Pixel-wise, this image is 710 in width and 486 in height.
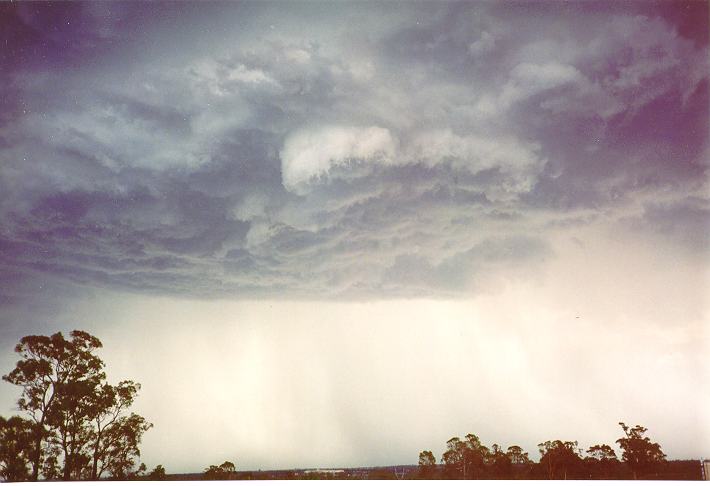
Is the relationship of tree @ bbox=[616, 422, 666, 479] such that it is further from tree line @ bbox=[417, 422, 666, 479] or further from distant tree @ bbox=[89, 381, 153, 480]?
distant tree @ bbox=[89, 381, 153, 480]

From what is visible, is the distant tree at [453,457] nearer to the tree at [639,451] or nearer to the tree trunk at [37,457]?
the tree at [639,451]

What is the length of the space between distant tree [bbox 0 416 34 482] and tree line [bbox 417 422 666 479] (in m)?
7.45

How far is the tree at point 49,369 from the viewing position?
12.1 meters

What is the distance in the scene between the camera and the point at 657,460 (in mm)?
11156

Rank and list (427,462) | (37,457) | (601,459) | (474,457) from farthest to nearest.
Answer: (37,457)
(427,462)
(474,457)
(601,459)

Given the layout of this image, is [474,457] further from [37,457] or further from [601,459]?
[37,457]

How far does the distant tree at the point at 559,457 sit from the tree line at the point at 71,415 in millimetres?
7598

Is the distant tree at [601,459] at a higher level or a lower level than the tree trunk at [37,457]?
lower

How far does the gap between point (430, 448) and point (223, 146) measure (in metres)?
7.27

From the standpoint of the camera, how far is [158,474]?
1198 centimetres

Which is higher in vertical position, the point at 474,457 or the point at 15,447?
the point at 15,447

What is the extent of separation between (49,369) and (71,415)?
101 cm

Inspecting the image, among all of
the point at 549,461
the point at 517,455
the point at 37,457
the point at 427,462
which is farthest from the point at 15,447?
the point at 549,461

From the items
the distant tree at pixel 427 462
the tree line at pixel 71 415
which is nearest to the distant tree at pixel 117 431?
the tree line at pixel 71 415
